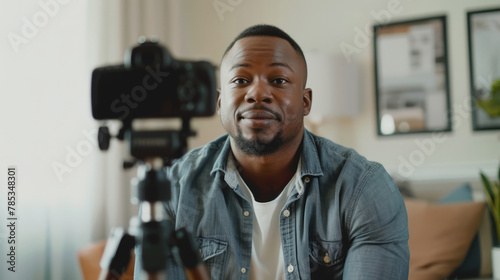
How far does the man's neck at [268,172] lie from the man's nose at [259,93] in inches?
6.5

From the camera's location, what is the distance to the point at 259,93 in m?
1.11

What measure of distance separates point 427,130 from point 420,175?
23 cm

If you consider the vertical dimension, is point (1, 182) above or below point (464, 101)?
below

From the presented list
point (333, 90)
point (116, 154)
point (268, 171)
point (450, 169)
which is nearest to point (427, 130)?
point (450, 169)

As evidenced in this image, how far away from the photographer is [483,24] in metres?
2.20

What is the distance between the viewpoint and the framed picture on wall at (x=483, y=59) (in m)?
2.17

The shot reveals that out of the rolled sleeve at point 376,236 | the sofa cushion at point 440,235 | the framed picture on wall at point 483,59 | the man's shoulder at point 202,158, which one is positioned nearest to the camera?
the rolled sleeve at point 376,236

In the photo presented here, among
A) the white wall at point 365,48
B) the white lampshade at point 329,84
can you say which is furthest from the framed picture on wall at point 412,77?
the white lampshade at point 329,84

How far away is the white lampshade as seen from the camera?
2227 mm

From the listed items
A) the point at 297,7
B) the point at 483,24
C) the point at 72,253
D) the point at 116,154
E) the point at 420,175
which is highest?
the point at 297,7

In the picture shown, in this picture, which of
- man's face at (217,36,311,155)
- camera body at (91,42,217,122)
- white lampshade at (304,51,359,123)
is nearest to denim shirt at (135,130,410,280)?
man's face at (217,36,311,155)

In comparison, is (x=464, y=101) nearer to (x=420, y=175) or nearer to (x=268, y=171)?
(x=420, y=175)

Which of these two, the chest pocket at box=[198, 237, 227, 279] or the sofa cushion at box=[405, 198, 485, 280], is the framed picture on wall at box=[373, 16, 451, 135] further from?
the chest pocket at box=[198, 237, 227, 279]

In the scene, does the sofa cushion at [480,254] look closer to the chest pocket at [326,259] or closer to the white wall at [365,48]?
the white wall at [365,48]
